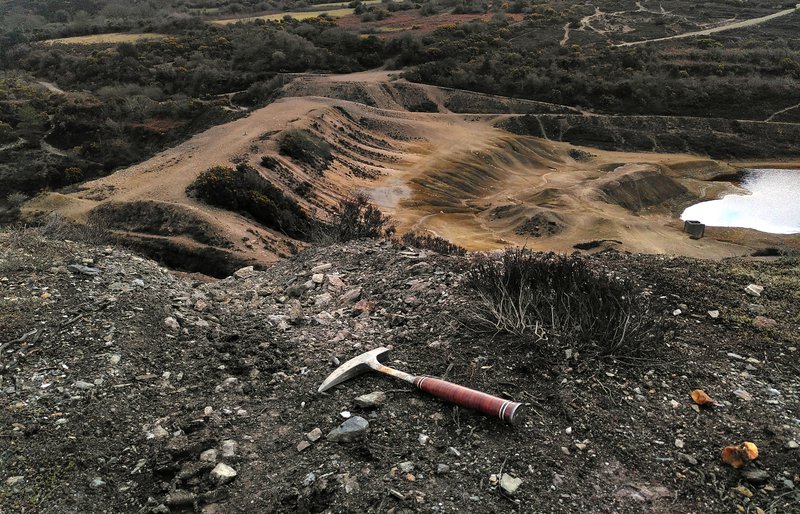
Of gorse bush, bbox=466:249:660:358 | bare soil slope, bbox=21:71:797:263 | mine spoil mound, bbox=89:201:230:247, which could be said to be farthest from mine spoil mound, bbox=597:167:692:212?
gorse bush, bbox=466:249:660:358

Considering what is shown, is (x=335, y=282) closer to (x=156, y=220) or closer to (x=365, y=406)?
(x=365, y=406)

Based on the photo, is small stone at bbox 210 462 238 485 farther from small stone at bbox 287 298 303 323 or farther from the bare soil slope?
the bare soil slope

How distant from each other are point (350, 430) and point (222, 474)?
1.28 meters

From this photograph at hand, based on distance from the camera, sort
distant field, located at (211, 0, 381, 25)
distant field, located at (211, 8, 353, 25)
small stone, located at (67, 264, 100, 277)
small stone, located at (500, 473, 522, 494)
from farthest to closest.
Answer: distant field, located at (211, 0, 381, 25) < distant field, located at (211, 8, 353, 25) < small stone, located at (67, 264, 100, 277) < small stone, located at (500, 473, 522, 494)

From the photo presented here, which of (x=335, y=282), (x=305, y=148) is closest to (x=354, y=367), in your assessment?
(x=335, y=282)

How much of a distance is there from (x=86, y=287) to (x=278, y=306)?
111 inches

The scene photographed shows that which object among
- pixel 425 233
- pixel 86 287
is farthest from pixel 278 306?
pixel 425 233

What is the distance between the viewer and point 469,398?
221 inches

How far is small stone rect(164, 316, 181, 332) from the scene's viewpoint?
7.39 m

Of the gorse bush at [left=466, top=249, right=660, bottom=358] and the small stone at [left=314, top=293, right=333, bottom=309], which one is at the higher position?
the gorse bush at [left=466, top=249, right=660, bottom=358]

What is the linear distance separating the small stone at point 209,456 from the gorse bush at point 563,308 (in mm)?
3577

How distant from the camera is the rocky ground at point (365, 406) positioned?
4.85m

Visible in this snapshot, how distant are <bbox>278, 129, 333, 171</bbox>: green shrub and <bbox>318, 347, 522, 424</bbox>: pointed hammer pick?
25.4m

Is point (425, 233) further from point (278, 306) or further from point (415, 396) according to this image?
point (415, 396)
